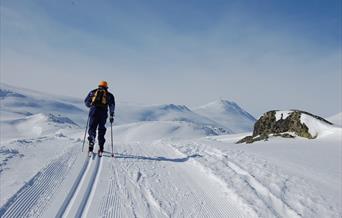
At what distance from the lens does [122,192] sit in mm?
5879

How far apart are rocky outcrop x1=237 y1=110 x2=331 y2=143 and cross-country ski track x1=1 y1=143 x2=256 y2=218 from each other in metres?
12.1

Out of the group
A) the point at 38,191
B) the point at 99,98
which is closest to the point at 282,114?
the point at 99,98

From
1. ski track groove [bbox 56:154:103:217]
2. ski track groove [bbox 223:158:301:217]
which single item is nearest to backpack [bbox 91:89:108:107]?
ski track groove [bbox 56:154:103:217]

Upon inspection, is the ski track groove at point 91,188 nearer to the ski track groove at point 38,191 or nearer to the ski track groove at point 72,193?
the ski track groove at point 72,193

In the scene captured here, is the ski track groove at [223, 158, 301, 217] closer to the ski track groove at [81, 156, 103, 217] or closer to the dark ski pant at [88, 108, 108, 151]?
the ski track groove at [81, 156, 103, 217]

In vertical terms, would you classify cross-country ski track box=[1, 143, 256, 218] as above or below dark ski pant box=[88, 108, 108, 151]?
below

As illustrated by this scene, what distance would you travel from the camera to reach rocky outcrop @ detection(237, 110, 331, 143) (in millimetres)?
18703

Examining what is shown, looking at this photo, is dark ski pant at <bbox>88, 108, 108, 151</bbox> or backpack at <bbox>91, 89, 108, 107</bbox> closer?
backpack at <bbox>91, 89, 108, 107</bbox>

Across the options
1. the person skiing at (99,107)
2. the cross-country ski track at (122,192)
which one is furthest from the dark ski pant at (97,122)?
the cross-country ski track at (122,192)

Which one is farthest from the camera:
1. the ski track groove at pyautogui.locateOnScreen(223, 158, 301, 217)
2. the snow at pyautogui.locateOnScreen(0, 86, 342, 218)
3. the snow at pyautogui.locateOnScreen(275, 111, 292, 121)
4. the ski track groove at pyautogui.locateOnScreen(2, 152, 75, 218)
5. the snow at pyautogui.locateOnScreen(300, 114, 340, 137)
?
the snow at pyautogui.locateOnScreen(275, 111, 292, 121)

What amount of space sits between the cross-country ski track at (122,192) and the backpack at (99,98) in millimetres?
1812

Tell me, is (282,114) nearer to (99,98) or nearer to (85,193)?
(99,98)

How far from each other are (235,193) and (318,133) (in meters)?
13.0

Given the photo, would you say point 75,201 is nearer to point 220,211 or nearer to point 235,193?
point 220,211
